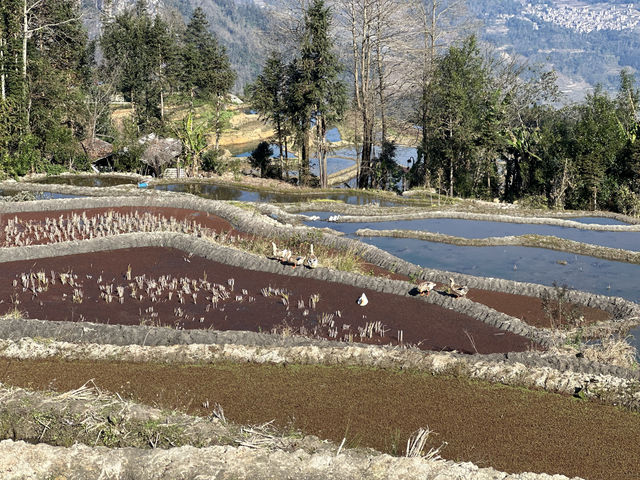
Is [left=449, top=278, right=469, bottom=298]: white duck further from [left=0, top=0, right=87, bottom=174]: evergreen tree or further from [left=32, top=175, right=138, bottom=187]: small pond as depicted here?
[left=0, top=0, right=87, bottom=174]: evergreen tree

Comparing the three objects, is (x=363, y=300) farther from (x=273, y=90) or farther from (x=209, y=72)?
(x=209, y=72)

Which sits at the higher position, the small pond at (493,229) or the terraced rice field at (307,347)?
the small pond at (493,229)

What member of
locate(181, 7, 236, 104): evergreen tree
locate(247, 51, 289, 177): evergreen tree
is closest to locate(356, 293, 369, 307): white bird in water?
locate(247, 51, 289, 177): evergreen tree

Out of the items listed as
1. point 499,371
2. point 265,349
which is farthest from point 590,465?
point 265,349

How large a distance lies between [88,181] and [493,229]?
1953cm

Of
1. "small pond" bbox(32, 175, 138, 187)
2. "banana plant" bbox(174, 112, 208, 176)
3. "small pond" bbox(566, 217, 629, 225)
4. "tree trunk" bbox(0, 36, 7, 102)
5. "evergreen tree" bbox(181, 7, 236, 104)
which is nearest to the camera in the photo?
"small pond" bbox(566, 217, 629, 225)

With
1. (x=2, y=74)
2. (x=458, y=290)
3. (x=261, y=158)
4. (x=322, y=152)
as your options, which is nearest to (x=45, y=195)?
(x=2, y=74)

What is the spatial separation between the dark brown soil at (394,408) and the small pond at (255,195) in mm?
19024

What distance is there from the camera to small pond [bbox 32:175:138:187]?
29.2m

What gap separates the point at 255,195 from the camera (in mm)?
28531

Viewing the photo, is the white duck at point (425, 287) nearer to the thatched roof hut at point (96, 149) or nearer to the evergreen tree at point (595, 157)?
the evergreen tree at point (595, 157)

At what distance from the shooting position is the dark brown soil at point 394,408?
248 inches

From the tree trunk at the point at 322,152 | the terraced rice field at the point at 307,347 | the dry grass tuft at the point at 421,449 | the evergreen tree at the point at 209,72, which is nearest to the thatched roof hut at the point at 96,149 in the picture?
the evergreen tree at the point at 209,72

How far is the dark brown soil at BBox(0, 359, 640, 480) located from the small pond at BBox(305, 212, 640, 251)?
479 inches
